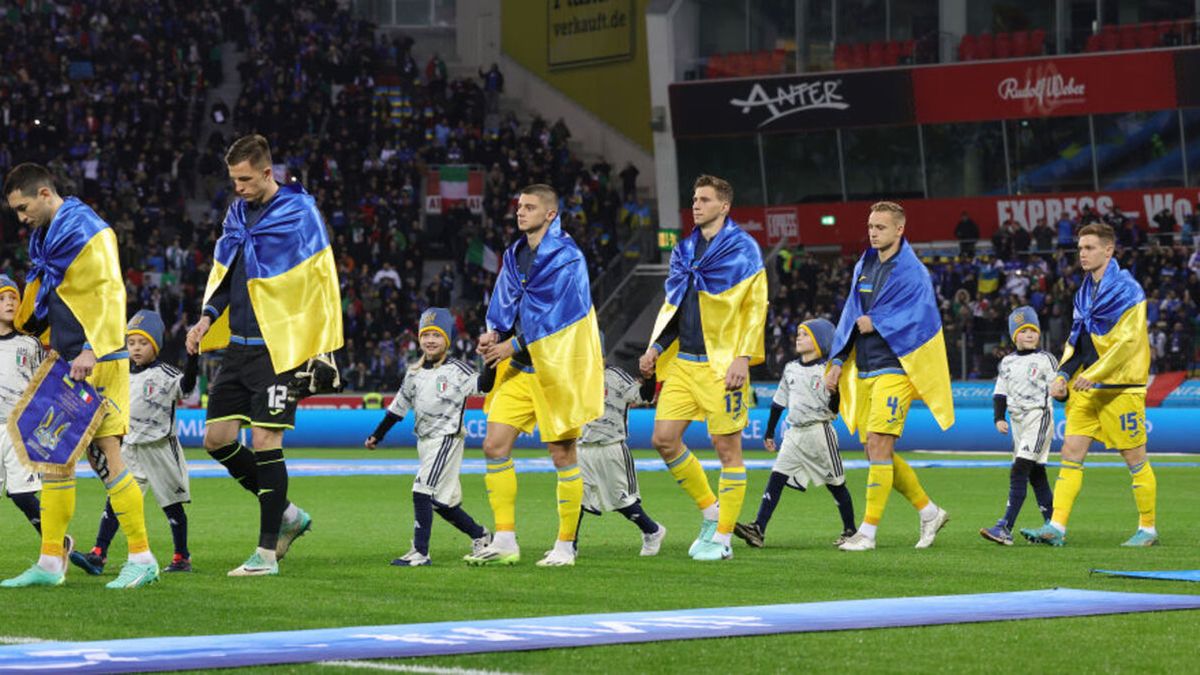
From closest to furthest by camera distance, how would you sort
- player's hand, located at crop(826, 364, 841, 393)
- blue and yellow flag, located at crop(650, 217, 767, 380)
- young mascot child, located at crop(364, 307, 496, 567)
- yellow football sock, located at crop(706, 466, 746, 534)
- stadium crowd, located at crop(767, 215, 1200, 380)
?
young mascot child, located at crop(364, 307, 496, 567) → yellow football sock, located at crop(706, 466, 746, 534) → blue and yellow flag, located at crop(650, 217, 767, 380) → player's hand, located at crop(826, 364, 841, 393) → stadium crowd, located at crop(767, 215, 1200, 380)

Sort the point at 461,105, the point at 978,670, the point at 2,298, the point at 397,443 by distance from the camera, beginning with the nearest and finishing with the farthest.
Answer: the point at 978,670, the point at 2,298, the point at 397,443, the point at 461,105

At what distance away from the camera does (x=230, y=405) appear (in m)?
11.4

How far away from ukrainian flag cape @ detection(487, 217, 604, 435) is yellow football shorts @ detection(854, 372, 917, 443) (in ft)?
7.23

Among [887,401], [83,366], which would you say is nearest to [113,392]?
[83,366]

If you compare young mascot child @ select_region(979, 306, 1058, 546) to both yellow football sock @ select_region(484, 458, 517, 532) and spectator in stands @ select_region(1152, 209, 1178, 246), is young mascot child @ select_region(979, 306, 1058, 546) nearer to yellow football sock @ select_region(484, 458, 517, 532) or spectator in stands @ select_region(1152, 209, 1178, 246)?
yellow football sock @ select_region(484, 458, 517, 532)

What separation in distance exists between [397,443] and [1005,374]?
19.9m

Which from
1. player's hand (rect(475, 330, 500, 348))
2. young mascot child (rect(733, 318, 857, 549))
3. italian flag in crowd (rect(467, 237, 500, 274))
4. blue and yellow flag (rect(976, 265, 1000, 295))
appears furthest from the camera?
italian flag in crowd (rect(467, 237, 500, 274))

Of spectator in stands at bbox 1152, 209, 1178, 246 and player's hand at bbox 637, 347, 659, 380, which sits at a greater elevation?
spectator in stands at bbox 1152, 209, 1178, 246

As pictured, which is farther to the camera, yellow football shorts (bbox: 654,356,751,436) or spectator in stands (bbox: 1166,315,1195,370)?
spectator in stands (bbox: 1166,315,1195,370)

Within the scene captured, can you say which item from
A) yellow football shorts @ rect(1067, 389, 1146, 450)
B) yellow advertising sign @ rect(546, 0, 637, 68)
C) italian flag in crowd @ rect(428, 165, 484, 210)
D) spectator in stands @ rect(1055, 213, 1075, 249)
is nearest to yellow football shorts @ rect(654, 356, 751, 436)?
yellow football shorts @ rect(1067, 389, 1146, 450)

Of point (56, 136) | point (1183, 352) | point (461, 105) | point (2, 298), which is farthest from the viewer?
point (461, 105)

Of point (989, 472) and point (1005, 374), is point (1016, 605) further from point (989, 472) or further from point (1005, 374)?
point (989, 472)

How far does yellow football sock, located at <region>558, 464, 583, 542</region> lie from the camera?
40.6 feet

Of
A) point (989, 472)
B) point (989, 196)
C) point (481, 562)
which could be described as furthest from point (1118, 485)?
point (989, 196)
